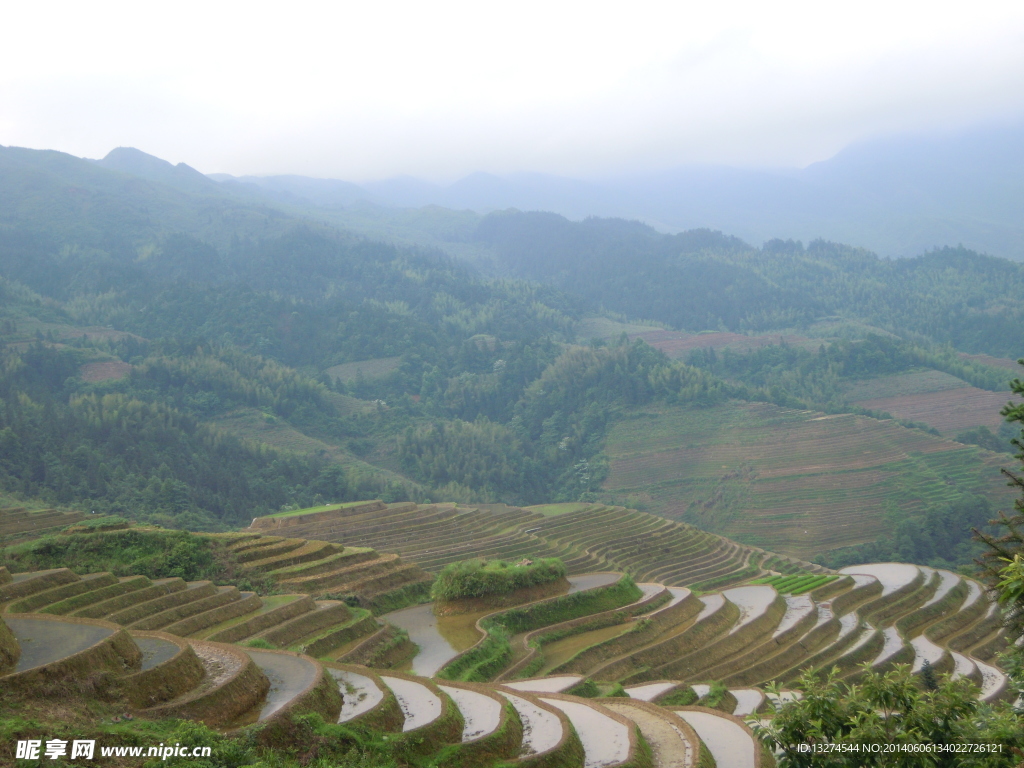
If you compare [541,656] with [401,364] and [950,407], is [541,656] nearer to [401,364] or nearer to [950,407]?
[950,407]

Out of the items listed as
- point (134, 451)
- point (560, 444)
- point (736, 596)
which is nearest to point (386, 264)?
point (560, 444)

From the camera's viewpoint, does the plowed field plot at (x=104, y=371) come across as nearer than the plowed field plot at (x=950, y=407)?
No

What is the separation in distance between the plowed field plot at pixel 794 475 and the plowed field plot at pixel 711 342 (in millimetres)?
44520

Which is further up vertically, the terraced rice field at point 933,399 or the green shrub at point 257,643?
the green shrub at point 257,643

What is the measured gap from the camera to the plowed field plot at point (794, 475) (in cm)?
6359

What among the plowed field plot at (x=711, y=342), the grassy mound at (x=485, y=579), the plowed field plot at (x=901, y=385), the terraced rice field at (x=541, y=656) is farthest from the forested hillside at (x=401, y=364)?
the grassy mound at (x=485, y=579)

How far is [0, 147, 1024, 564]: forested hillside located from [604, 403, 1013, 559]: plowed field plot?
1.55ft

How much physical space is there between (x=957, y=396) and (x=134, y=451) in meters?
80.4

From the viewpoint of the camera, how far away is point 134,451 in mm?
67438

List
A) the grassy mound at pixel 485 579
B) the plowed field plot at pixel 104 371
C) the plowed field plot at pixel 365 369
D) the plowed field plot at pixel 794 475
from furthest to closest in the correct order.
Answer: the plowed field plot at pixel 365 369 < the plowed field plot at pixel 104 371 < the plowed field plot at pixel 794 475 < the grassy mound at pixel 485 579

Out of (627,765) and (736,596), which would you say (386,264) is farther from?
(627,765)

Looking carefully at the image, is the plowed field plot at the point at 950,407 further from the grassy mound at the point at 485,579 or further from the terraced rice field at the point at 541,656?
the grassy mound at the point at 485,579

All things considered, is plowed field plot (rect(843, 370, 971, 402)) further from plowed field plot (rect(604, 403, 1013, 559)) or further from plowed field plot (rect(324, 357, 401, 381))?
plowed field plot (rect(324, 357, 401, 381))

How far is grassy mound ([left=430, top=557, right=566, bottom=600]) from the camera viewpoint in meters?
29.9
